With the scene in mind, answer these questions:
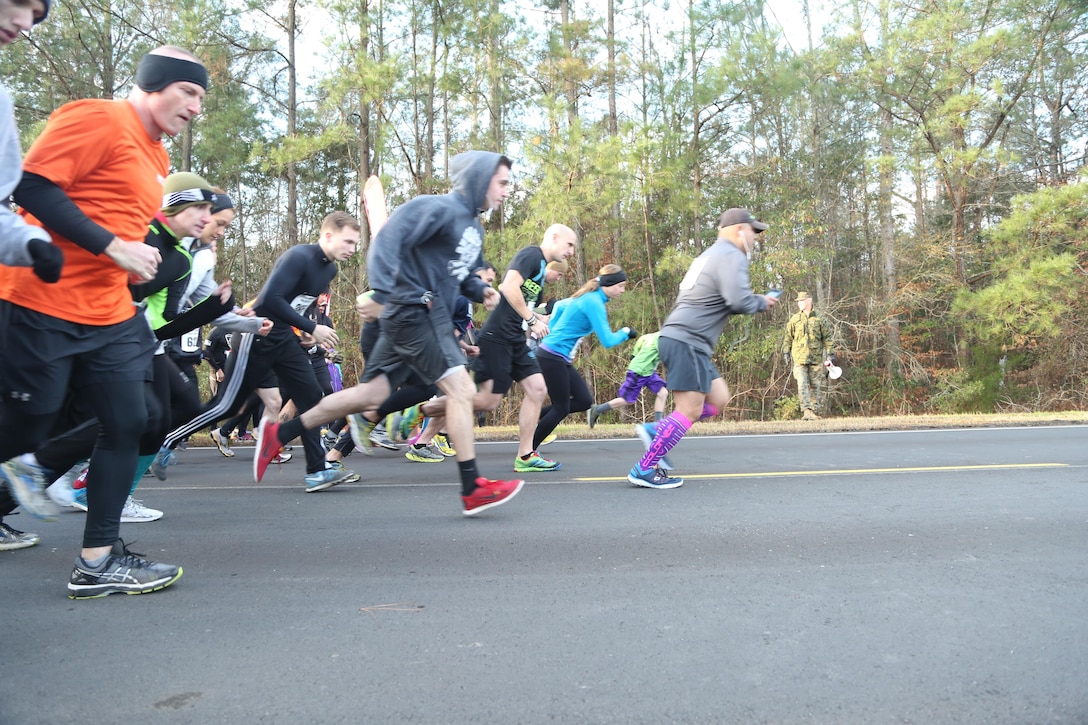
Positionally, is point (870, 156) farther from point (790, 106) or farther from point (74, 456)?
point (74, 456)

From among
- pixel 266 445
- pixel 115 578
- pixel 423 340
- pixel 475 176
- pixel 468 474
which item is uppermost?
pixel 475 176

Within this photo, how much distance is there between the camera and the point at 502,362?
24.3ft

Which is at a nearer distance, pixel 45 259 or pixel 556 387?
pixel 45 259

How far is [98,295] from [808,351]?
13.0 m

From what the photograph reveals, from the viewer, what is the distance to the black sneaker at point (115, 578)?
366cm

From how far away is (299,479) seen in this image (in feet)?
23.8

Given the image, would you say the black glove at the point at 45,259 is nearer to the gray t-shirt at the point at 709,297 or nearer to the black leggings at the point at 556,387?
the gray t-shirt at the point at 709,297

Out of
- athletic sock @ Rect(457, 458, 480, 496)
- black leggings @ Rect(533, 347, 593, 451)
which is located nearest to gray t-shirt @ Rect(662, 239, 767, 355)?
black leggings @ Rect(533, 347, 593, 451)

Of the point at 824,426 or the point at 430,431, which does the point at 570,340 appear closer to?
the point at 430,431

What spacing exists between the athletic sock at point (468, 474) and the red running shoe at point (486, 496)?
26 millimetres

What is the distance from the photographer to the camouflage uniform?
584 inches

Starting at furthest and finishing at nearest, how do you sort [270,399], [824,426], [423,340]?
[824,426] < [270,399] < [423,340]

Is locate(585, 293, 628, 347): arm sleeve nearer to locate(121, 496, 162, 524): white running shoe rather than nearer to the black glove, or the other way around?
locate(121, 496, 162, 524): white running shoe

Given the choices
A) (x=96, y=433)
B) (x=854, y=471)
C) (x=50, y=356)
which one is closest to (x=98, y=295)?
(x=50, y=356)
